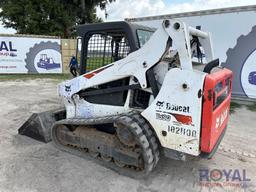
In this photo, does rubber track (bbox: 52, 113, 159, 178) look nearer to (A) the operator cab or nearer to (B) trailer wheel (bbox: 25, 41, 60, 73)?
(A) the operator cab

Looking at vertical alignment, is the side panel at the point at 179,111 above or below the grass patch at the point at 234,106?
above

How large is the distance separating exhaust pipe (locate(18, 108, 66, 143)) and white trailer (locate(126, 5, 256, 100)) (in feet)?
21.5

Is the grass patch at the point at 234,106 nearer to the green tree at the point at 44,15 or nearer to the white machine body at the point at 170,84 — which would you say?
the white machine body at the point at 170,84

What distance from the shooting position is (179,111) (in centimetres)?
266

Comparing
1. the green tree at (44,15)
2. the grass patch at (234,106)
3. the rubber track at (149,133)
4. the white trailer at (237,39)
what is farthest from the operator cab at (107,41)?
the green tree at (44,15)

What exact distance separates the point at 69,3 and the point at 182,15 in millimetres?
17447

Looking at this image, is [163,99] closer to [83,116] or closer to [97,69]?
[97,69]

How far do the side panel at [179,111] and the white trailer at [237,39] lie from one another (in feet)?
21.3

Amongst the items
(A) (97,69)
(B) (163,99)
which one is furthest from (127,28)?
(B) (163,99)

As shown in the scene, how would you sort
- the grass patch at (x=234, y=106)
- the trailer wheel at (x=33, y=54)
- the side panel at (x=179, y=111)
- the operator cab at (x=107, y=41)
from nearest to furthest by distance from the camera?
the side panel at (x=179, y=111) → the operator cab at (x=107, y=41) → the grass patch at (x=234, y=106) → the trailer wheel at (x=33, y=54)

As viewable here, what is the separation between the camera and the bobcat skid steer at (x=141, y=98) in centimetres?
260

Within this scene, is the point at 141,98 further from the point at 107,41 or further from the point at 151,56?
the point at 107,41

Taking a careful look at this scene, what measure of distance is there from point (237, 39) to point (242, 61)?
796mm

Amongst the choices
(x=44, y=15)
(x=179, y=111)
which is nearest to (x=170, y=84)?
(x=179, y=111)
